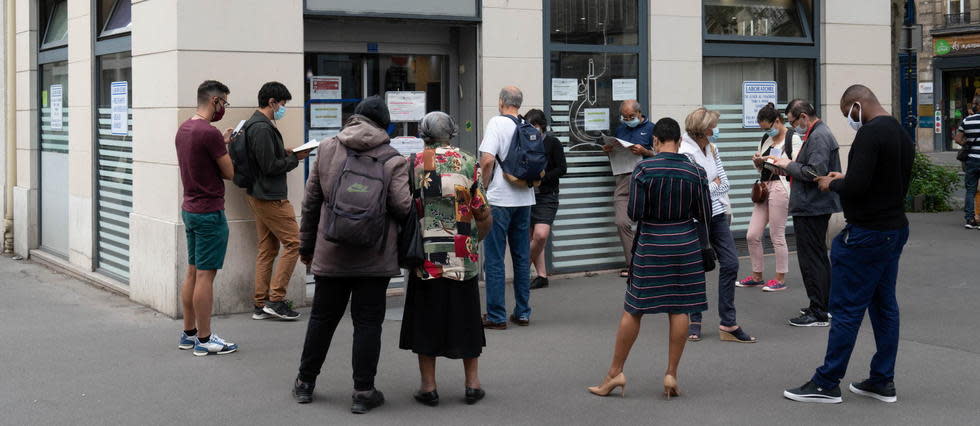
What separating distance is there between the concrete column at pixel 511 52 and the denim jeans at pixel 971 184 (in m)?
6.96

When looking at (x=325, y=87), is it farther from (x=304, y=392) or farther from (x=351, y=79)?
(x=304, y=392)

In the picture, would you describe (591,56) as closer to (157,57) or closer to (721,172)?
(721,172)

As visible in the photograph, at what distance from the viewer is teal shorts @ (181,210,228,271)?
24.6 ft

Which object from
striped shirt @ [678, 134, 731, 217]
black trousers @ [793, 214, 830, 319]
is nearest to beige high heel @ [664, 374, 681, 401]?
striped shirt @ [678, 134, 731, 217]

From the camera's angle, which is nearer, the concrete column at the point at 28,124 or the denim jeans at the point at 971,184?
the concrete column at the point at 28,124

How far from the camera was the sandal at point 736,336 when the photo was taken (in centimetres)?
812

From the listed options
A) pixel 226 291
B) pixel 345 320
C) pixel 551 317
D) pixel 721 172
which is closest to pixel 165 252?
pixel 226 291

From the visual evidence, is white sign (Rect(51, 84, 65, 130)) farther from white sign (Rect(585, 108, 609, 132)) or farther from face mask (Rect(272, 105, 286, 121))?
white sign (Rect(585, 108, 609, 132))

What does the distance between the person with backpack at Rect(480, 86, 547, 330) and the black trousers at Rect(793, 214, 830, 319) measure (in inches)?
81.4

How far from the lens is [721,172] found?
8438 millimetres

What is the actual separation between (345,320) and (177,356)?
1.67 m

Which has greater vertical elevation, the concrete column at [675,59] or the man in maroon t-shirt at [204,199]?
the concrete column at [675,59]

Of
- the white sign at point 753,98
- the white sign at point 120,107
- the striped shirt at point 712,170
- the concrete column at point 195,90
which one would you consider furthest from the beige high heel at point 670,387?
the white sign at point 753,98

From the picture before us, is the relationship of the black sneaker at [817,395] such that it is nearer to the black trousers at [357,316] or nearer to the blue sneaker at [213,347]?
the black trousers at [357,316]
